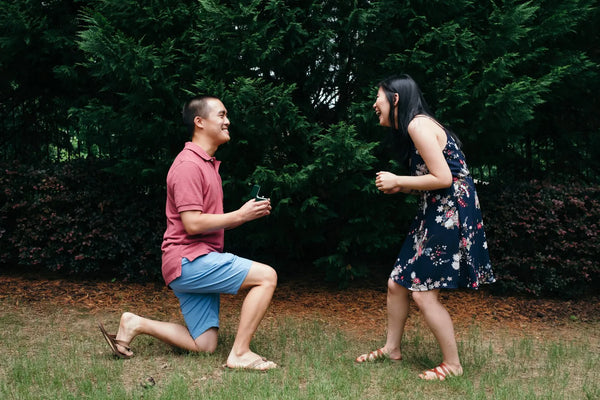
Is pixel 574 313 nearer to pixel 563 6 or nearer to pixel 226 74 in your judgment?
pixel 563 6

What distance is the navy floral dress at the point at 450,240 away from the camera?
345 cm

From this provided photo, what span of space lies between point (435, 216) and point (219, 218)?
1.45 m

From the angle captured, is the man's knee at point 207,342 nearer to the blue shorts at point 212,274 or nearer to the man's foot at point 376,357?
the blue shorts at point 212,274

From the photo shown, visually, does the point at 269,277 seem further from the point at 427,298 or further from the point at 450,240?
the point at 450,240

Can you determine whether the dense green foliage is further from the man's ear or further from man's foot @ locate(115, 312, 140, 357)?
man's foot @ locate(115, 312, 140, 357)

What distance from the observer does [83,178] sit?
20.2 ft

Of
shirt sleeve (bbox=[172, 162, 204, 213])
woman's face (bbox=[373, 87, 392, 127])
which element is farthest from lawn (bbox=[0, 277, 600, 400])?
woman's face (bbox=[373, 87, 392, 127])

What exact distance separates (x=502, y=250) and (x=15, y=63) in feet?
20.9

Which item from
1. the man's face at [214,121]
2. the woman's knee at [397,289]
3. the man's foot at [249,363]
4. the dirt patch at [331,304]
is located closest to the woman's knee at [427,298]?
the woman's knee at [397,289]

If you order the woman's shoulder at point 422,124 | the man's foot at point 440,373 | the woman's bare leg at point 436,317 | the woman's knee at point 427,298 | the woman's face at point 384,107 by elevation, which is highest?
the woman's face at point 384,107

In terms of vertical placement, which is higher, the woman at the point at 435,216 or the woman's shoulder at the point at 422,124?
the woman's shoulder at the point at 422,124

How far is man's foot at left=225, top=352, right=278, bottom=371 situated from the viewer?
3.59m

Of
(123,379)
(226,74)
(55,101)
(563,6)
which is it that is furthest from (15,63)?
(563,6)

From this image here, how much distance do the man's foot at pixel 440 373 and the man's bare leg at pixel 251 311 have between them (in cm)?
105
